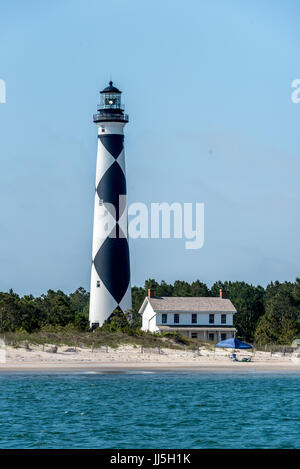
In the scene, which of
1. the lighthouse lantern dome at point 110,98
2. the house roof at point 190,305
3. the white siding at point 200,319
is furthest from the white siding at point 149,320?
the lighthouse lantern dome at point 110,98

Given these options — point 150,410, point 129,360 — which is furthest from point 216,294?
point 150,410

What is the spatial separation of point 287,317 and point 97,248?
19.5 metres

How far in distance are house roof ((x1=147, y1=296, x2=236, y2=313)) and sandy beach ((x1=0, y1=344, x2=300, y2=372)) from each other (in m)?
13.1

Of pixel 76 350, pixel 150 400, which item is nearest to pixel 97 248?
pixel 76 350

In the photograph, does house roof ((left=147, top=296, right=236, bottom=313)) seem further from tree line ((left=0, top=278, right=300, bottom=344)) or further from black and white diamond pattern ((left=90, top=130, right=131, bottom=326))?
black and white diamond pattern ((left=90, top=130, right=131, bottom=326))

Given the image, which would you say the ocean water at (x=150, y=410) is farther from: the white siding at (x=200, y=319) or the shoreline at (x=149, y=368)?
the white siding at (x=200, y=319)

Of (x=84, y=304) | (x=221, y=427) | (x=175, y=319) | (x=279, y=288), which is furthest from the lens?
(x=84, y=304)

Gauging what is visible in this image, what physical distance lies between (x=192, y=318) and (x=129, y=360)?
18.4 m

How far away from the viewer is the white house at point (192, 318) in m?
80.7

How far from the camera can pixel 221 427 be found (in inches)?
1601

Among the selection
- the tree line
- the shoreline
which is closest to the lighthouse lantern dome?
the tree line

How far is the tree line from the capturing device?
72.8 metres

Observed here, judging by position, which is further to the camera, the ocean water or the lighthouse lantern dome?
the lighthouse lantern dome
